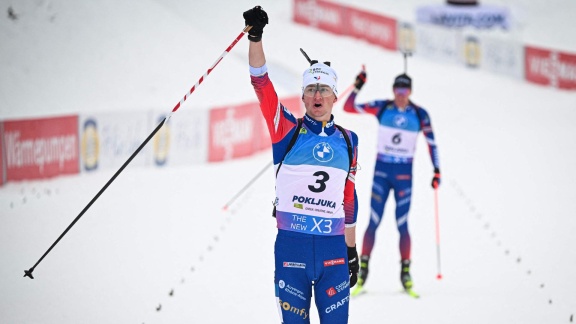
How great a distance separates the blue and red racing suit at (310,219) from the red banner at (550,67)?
25.9m

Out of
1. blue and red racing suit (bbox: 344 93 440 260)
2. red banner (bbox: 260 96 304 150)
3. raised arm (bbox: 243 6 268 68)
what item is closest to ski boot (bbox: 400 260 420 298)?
blue and red racing suit (bbox: 344 93 440 260)

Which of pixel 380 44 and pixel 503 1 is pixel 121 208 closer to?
pixel 380 44

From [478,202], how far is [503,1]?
37580mm

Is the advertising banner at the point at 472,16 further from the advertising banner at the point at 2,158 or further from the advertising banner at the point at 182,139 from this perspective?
the advertising banner at the point at 2,158

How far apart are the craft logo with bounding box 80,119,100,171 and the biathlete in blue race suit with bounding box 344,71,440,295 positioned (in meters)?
8.63

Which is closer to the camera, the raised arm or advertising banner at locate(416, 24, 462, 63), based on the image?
the raised arm

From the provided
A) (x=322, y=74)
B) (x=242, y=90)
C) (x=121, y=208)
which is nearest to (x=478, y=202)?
(x=121, y=208)

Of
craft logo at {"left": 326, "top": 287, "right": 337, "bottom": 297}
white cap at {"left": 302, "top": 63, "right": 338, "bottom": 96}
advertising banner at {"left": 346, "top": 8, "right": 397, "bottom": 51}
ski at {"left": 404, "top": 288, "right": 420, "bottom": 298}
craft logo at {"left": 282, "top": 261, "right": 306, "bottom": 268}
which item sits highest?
advertising banner at {"left": 346, "top": 8, "right": 397, "bottom": 51}

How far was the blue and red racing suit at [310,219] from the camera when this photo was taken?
20.2 feet

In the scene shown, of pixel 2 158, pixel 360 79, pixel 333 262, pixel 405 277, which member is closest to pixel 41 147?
pixel 2 158

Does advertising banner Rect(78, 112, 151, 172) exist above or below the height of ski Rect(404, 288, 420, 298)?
above

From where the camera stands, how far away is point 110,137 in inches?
722

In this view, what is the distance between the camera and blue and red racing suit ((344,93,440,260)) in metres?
10.6

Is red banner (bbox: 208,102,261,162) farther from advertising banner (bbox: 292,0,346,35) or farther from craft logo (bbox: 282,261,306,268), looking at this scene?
advertising banner (bbox: 292,0,346,35)
